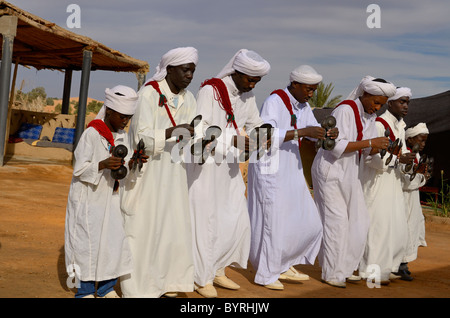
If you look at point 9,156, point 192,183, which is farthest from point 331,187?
point 9,156

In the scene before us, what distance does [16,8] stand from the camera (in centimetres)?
1426

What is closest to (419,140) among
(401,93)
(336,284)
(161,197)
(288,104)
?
(401,93)

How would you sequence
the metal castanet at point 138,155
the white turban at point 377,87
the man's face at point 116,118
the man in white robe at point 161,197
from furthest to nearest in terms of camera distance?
the white turban at point 377,87 < the man in white robe at point 161,197 < the man's face at point 116,118 < the metal castanet at point 138,155

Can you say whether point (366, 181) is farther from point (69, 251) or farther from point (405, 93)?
point (69, 251)

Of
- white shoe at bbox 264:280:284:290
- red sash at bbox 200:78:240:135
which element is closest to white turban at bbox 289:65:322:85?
red sash at bbox 200:78:240:135

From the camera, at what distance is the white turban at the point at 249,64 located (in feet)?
18.4

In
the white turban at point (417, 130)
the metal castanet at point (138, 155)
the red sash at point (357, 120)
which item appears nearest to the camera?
the metal castanet at point (138, 155)

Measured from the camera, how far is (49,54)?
18.4 meters

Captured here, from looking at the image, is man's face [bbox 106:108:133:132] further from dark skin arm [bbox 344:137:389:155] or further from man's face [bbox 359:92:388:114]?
man's face [bbox 359:92:388:114]

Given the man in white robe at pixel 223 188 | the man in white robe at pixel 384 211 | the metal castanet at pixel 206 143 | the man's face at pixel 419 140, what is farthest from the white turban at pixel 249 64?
the man's face at pixel 419 140

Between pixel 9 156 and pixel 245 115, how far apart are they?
550 inches

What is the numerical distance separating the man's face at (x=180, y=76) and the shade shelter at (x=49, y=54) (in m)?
10.3

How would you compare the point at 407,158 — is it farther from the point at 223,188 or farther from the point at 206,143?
the point at 206,143

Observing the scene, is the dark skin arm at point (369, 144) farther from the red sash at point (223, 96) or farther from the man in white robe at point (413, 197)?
the red sash at point (223, 96)
